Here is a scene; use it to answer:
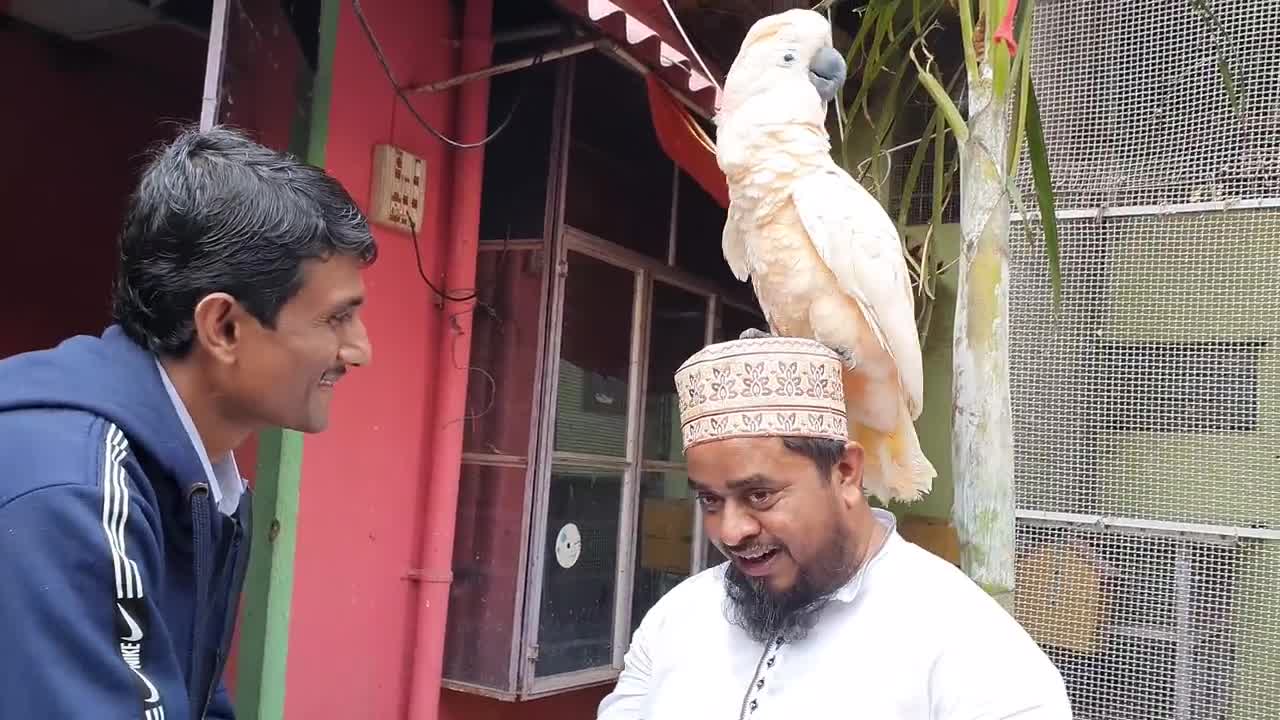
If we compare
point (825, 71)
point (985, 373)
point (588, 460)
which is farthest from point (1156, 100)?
point (588, 460)

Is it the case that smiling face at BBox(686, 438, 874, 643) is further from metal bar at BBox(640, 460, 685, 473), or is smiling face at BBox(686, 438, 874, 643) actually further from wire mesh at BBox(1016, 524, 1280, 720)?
metal bar at BBox(640, 460, 685, 473)

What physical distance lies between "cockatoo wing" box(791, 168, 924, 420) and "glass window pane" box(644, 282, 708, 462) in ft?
9.20

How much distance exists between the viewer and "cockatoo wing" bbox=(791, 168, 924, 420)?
1668 mm

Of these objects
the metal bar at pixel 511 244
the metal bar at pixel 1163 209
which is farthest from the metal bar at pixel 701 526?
the metal bar at pixel 1163 209

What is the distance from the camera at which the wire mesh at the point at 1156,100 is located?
8.47 ft

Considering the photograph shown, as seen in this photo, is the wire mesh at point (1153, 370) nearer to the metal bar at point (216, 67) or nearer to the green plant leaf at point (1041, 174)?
the green plant leaf at point (1041, 174)

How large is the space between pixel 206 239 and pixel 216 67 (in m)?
1.50

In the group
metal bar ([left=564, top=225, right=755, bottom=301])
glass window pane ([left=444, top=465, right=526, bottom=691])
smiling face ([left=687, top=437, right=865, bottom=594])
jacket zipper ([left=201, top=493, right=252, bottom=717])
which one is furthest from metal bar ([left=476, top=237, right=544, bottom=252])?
jacket zipper ([left=201, top=493, right=252, bottom=717])

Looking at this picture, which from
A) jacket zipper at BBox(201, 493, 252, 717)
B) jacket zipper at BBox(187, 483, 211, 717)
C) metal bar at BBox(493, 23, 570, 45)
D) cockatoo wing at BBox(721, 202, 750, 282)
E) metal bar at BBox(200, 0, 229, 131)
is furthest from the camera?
metal bar at BBox(493, 23, 570, 45)

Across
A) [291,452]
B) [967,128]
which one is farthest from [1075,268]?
[291,452]

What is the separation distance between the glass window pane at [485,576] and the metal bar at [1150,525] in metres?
1.76

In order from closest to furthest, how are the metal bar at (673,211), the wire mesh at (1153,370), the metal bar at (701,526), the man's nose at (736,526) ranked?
the man's nose at (736,526), the wire mesh at (1153,370), the metal bar at (673,211), the metal bar at (701,526)

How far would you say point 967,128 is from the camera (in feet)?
4.82

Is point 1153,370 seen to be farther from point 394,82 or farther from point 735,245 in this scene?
point 394,82
